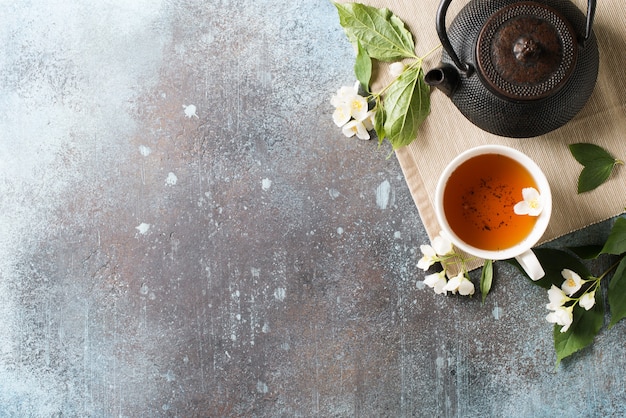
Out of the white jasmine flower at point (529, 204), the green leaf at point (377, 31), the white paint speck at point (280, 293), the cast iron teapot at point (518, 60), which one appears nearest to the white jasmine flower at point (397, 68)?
the green leaf at point (377, 31)

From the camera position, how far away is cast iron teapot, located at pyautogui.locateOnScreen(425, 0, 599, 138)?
2.53ft

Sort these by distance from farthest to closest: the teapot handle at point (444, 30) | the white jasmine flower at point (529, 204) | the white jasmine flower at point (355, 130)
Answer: the white jasmine flower at point (355, 130), the white jasmine flower at point (529, 204), the teapot handle at point (444, 30)

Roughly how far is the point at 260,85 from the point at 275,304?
1.25 ft

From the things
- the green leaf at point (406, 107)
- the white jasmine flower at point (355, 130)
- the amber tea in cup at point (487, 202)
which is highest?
the green leaf at point (406, 107)

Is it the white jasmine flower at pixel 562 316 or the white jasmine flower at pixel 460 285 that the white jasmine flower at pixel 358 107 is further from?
the white jasmine flower at pixel 562 316

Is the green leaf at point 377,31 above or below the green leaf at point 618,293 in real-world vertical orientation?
above

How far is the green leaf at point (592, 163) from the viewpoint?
0.94 m

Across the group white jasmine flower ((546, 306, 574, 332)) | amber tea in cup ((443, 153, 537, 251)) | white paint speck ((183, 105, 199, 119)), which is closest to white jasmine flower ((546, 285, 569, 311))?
white jasmine flower ((546, 306, 574, 332))

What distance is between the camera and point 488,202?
0.92 meters

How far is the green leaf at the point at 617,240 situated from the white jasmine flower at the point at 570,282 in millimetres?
69

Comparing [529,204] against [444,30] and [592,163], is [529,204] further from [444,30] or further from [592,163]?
[444,30]

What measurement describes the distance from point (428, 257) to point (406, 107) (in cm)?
25

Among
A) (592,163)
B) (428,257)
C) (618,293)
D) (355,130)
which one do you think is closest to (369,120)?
(355,130)

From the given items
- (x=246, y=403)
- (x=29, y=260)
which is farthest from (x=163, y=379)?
(x=29, y=260)
